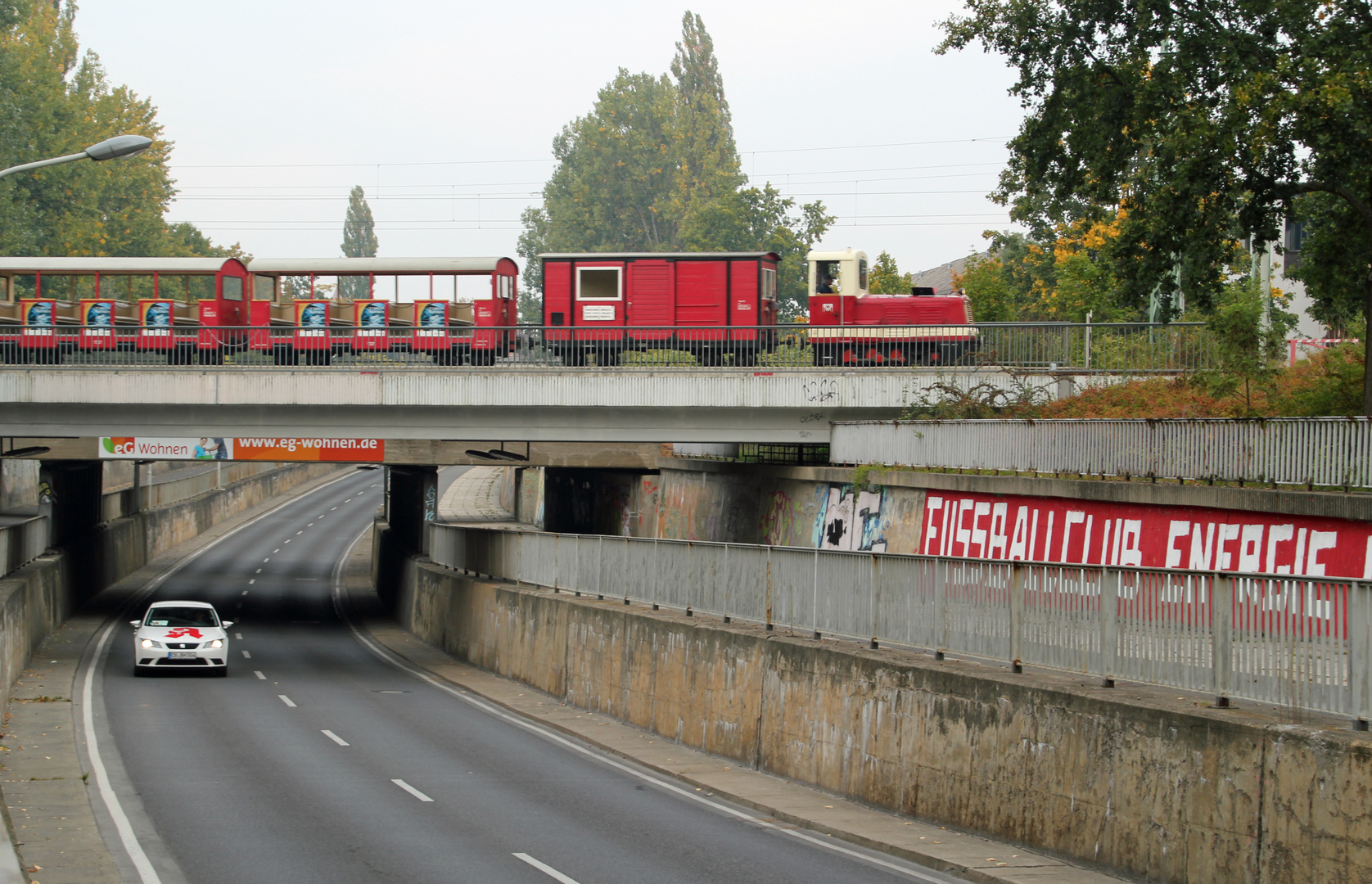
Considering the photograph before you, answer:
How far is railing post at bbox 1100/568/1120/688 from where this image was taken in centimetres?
1188

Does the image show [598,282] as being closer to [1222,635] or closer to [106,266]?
[106,266]

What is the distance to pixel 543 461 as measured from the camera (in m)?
47.4

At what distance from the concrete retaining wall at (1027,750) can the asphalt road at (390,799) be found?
132 cm

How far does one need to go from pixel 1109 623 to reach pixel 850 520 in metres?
16.5

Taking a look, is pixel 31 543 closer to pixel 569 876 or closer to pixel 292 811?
pixel 292 811

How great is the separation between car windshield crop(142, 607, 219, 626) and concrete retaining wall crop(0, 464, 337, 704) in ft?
9.01

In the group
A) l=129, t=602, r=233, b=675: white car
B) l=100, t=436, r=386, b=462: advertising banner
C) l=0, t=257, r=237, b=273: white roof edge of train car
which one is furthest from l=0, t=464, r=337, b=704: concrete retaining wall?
l=0, t=257, r=237, b=273: white roof edge of train car

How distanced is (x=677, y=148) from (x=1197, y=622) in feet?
374

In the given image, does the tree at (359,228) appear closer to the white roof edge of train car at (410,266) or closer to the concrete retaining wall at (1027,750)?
the white roof edge of train car at (410,266)

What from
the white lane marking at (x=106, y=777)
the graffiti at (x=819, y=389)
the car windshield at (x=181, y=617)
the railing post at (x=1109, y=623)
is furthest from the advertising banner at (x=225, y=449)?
the railing post at (x=1109, y=623)

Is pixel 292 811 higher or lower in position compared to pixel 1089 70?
lower

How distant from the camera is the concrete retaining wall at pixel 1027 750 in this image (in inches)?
372

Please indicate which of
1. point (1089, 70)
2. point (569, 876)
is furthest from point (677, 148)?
point (569, 876)

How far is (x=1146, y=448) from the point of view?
20.3 m
